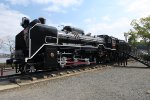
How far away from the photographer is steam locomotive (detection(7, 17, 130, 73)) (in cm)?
1437

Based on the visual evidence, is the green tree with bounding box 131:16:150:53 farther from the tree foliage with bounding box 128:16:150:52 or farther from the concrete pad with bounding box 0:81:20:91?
the concrete pad with bounding box 0:81:20:91

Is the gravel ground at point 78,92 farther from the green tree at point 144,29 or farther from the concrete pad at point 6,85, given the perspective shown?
the green tree at point 144,29

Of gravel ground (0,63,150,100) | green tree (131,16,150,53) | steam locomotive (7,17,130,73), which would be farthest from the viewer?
green tree (131,16,150,53)

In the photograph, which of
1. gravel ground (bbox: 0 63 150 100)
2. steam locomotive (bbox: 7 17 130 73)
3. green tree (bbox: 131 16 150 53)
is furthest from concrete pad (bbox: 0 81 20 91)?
green tree (bbox: 131 16 150 53)

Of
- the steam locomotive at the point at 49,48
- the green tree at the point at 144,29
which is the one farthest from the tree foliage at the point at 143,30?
the steam locomotive at the point at 49,48

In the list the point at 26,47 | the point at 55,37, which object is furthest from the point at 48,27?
the point at 26,47

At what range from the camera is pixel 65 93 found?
34.2ft

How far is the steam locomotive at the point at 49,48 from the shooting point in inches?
566

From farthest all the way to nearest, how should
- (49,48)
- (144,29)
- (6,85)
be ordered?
(144,29), (49,48), (6,85)

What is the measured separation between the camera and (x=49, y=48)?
1516 cm

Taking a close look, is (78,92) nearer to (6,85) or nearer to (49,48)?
(6,85)

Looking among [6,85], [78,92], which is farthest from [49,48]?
[78,92]

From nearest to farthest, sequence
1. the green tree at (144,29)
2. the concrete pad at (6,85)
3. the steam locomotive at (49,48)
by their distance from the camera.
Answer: the concrete pad at (6,85) < the steam locomotive at (49,48) < the green tree at (144,29)

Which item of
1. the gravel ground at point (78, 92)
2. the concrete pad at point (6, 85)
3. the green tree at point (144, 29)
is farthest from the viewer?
the green tree at point (144, 29)
